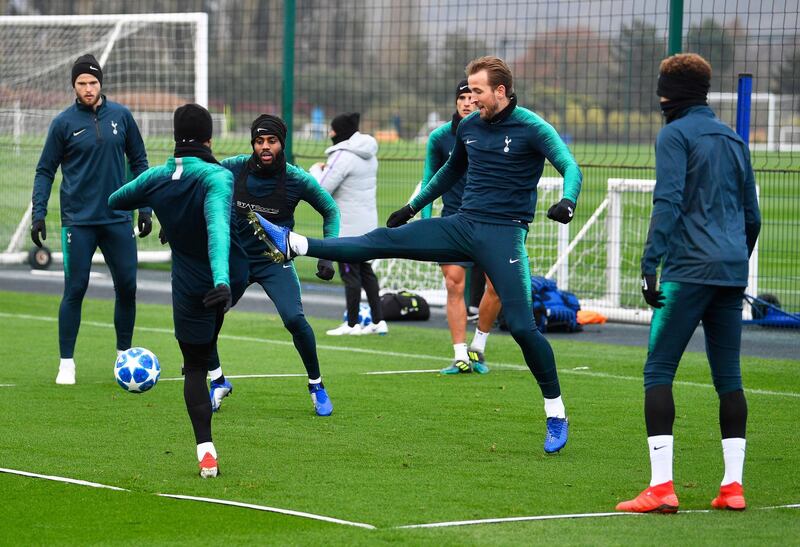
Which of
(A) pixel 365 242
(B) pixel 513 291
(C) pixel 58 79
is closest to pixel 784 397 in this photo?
(B) pixel 513 291

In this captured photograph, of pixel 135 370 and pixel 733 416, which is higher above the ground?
pixel 733 416

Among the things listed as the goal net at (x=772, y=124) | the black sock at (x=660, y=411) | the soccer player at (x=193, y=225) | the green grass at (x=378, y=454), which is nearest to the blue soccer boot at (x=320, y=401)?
the green grass at (x=378, y=454)

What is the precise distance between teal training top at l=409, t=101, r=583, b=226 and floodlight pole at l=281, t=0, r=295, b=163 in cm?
909

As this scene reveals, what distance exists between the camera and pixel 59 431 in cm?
815

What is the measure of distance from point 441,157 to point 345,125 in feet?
10.6

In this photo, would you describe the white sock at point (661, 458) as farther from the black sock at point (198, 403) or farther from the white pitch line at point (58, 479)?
the white pitch line at point (58, 479)

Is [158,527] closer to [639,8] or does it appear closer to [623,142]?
[639,8]

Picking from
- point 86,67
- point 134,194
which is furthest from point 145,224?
point 134,194

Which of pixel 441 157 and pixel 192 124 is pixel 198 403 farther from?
pixel 441 157

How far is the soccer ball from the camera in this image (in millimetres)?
7598

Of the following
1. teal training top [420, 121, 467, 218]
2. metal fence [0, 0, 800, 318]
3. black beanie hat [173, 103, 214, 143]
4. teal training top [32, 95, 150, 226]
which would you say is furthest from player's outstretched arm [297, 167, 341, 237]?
metal fence [0, 0, 800, 318]

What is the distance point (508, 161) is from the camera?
781 cm

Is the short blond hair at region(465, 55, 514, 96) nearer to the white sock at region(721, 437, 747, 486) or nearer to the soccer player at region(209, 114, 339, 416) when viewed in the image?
the soccer player at region(209, 114, 339, 416)

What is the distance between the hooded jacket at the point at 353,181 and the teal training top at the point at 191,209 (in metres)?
6.36
